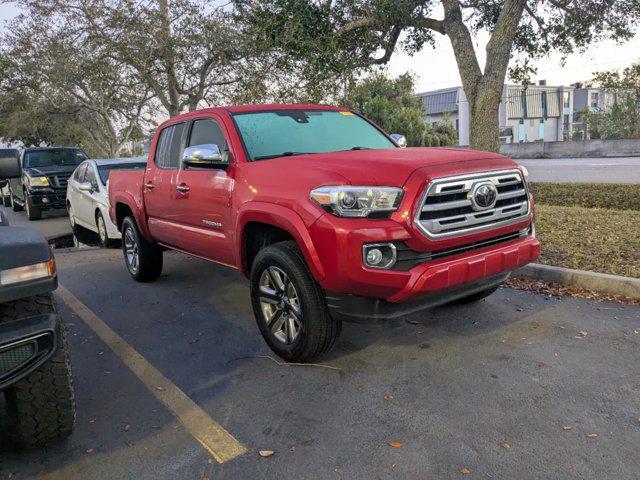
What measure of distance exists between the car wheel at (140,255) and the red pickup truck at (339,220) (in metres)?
1.71

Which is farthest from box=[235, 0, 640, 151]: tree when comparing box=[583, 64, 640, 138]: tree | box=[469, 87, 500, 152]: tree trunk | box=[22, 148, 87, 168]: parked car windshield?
box=[583, 64, 640, 138]: tree

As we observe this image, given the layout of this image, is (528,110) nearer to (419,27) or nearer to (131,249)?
(419,27)

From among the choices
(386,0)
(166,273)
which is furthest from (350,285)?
(386,0)

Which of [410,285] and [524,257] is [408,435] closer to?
[410,285]

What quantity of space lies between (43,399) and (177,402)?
0.87m

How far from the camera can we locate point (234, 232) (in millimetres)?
4410

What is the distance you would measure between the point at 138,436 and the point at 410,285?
1.81 m

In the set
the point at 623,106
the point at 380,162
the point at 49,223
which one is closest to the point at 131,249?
the point at 380,162

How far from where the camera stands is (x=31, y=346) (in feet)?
8.41

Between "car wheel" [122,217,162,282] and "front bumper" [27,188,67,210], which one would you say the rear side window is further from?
"front bumper" [27,188,67,210]

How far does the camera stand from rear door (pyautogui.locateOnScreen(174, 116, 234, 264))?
Result: 4566 mm

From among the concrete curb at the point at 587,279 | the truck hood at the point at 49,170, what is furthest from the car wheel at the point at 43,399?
the truck hood at the point at 49,170

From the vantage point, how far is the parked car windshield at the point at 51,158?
15258 mm

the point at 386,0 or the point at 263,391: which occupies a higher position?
the point at 386,0
